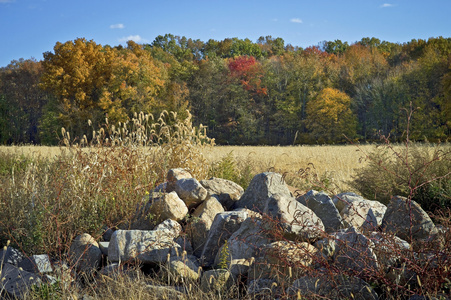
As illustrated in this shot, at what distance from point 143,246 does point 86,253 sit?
0.67 metres

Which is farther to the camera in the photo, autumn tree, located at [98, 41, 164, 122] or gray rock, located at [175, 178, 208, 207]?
A: autumn tree, located at [98, 41, 164, 122]

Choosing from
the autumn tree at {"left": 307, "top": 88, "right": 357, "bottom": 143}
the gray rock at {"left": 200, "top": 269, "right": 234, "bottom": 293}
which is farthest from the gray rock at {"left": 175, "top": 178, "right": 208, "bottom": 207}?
the autumn tree at {"left": 307, "top": 88, "right": 357, "bottom": 143}

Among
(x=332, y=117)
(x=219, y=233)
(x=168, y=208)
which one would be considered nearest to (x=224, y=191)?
(x=168, y=208)

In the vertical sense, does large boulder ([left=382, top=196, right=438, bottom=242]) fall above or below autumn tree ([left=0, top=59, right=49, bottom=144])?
below

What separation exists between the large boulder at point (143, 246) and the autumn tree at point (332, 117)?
33.7 meters

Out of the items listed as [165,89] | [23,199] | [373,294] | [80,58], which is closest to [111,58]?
[80,58]

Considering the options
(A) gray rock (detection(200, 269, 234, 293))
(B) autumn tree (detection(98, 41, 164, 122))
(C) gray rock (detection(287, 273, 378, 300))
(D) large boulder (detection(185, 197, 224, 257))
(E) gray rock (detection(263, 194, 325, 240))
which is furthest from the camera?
(B) autumn tree (detection(98, 41, 164, 122))

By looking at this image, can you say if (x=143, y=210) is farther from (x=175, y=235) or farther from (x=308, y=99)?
(x=308, y=99)

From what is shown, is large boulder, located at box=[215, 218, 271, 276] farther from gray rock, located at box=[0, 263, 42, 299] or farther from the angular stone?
gray rock, located at box=[0, 263, 42, 299]

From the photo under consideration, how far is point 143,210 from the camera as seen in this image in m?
4.74

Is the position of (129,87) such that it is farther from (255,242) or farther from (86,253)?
(255,242)

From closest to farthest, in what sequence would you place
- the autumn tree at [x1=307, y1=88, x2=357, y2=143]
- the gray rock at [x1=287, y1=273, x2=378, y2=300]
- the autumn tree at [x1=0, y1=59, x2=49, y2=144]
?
the gray rock at [x1=287, y1=273, x2=378, y2=300] → the autumn tree at [x1=307, y1=88, x2=357, y2=143] → the autumn tree at [x1=0, y1=59, x2=49, y2=144]

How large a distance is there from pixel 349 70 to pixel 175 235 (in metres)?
39.5

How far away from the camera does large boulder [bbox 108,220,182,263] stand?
3932mm
